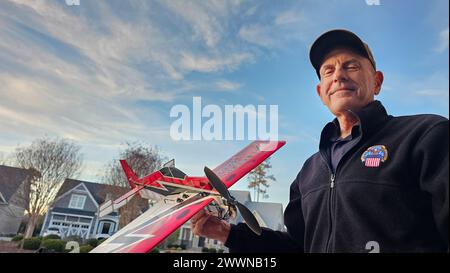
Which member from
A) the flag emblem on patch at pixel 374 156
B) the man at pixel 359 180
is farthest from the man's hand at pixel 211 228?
the flag emblem on patch at pixel 374 156

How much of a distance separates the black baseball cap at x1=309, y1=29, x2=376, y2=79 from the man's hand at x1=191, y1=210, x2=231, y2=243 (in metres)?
1.17

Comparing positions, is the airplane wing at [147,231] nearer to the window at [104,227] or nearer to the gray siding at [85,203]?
the window at [104,227]

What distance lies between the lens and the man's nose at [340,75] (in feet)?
3.98

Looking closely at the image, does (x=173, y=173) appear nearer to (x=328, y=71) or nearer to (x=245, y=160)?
(x=245, y=160)

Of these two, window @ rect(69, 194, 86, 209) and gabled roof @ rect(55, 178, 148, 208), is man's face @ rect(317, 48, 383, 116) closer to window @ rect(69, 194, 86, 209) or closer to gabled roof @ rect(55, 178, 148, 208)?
gabled roof @ rect(55, 178, 148, 208)

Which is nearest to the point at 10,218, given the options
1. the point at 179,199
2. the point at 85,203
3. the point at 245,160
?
the point at 85,203

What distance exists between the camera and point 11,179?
Answer: 11.1 meters

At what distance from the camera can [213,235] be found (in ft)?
4.87

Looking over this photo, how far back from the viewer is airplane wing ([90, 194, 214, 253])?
1.46 metres

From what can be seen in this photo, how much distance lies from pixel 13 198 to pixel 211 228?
14075 mm

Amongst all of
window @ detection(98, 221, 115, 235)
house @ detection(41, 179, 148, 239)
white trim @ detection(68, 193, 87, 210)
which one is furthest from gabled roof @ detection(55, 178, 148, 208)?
window @ detection(98, 221, 115, 235)
